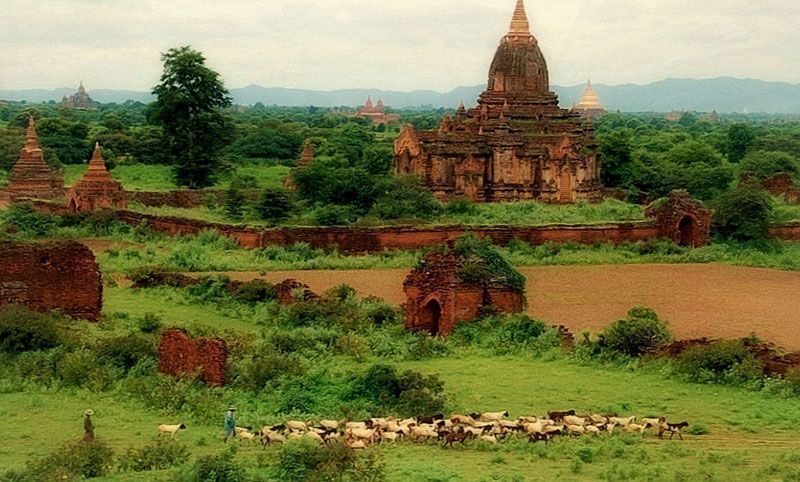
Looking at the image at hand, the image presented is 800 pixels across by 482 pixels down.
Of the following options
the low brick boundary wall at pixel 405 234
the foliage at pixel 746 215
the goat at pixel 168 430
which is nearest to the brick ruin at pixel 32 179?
the low brick boundary wall at pixel 405 234

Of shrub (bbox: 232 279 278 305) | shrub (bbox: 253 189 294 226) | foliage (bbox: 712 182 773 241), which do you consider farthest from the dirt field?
shrub (bbox: 253 189 294 226)

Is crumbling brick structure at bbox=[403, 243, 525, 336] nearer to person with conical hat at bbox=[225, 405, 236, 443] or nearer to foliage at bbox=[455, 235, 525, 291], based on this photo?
foliage at bbox=[455, 235, 525, 291]

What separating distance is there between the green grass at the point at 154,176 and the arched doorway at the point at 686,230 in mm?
22906

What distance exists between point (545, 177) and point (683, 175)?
10866mm

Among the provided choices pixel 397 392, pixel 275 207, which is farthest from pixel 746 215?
pixel 397 392

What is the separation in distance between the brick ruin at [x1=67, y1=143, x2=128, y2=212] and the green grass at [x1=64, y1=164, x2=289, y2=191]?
10.9 meters

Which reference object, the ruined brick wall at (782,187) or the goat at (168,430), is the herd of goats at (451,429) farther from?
the ruined brick wall at (782,187)

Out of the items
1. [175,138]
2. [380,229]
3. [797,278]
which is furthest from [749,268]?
[175,138]

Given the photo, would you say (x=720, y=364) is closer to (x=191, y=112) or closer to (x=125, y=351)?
(x=125, y=351)

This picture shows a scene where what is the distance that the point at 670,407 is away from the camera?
18.5 meters

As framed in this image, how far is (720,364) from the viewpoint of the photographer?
67.2 feet

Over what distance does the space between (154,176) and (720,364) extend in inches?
1759

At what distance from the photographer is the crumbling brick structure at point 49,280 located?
24.6 metres

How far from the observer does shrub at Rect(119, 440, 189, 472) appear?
14562 millimetres
